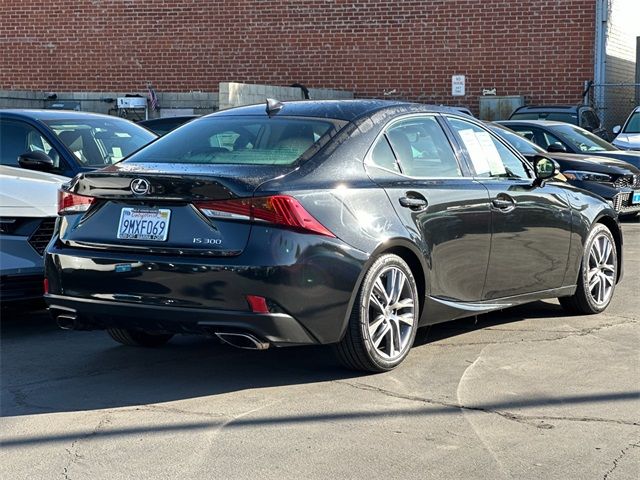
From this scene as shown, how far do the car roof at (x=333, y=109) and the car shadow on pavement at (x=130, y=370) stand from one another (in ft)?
4.95

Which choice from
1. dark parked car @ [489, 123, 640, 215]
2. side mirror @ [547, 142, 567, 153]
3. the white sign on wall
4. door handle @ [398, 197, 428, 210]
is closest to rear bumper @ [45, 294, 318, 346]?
door handle @ [398, 197, 428, 210]

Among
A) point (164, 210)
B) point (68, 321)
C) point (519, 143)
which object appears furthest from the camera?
point (519, 143)

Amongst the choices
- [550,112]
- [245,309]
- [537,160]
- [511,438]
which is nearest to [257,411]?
[245,309]

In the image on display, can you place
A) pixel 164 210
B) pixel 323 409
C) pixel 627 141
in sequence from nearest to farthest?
pixel 323 409, pixel 164 210, pixel 627 141

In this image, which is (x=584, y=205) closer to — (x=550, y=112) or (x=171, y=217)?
(x=171, y=217)

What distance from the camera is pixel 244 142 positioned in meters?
6.28

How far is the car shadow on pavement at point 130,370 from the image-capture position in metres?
5.66

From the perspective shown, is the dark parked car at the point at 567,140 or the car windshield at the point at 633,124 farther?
the car windshield at the point at 633,124

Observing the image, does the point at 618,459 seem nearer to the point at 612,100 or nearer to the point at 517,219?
the point at 517,219

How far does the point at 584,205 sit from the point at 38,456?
15.4ft

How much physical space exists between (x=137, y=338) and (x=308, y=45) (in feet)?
64.0

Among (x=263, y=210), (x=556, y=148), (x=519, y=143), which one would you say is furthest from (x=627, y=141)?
(x=263, y=210)

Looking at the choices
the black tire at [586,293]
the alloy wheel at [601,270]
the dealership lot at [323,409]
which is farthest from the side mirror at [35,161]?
the alloy wheel at [601,270]

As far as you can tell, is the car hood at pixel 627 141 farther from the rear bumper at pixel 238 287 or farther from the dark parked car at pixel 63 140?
the rear bumper at pixel 238 287
